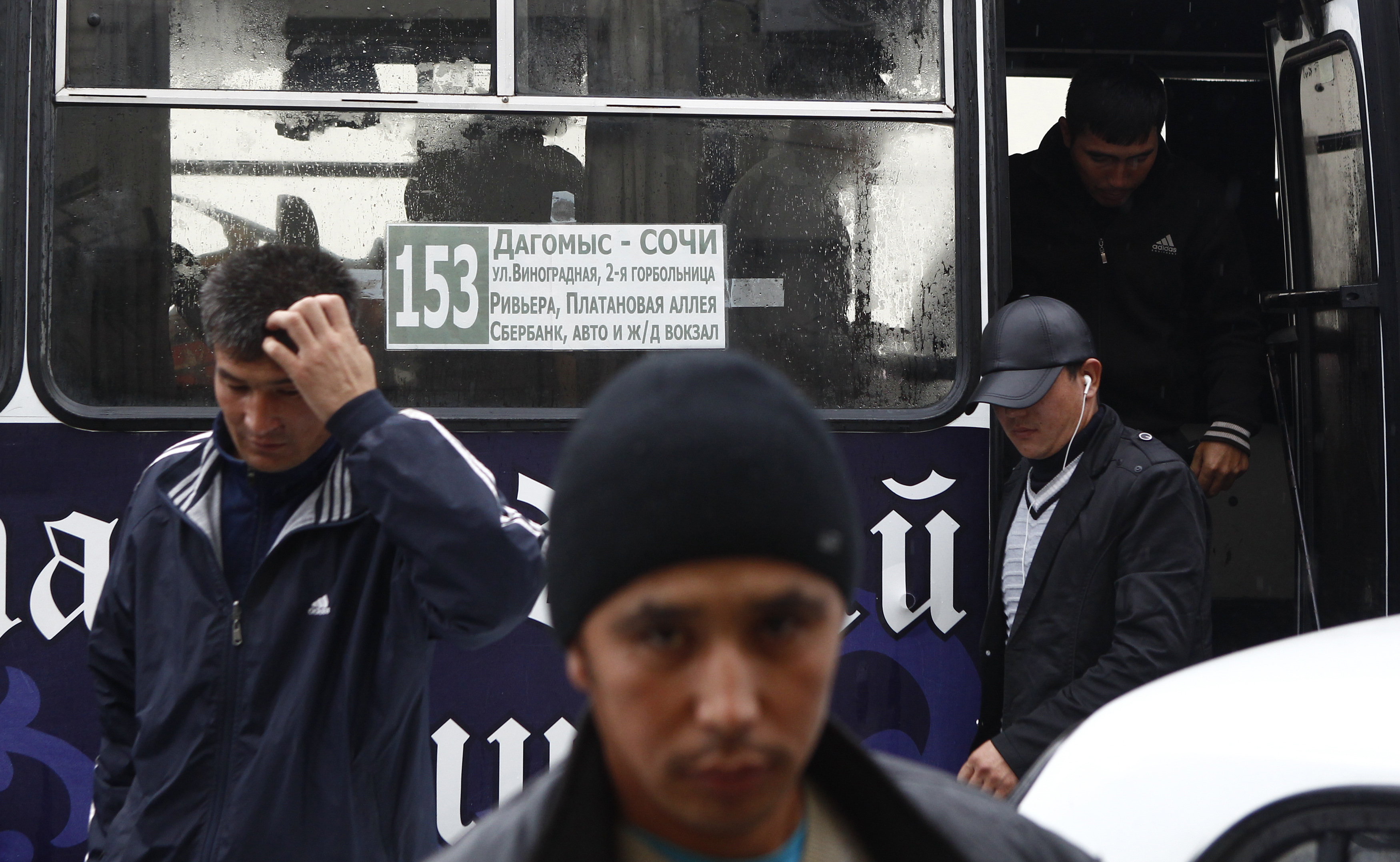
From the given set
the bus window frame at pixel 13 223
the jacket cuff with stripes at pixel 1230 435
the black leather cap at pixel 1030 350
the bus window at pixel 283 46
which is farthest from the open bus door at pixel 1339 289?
the bus window frame at pixel 13 223

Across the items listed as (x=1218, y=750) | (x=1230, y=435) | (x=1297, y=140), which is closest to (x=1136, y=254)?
(x=1297, y=140)

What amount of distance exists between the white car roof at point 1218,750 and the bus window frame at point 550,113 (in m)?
1.37

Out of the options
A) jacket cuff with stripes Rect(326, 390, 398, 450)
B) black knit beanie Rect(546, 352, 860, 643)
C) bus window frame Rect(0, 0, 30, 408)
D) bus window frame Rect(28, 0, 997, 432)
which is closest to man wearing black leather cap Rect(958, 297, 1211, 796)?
bus window frame Rect(28, 0, 997, 432)

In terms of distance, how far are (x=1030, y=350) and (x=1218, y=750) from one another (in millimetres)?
1400

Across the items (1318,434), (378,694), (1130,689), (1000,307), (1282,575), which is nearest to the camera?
(378,694)

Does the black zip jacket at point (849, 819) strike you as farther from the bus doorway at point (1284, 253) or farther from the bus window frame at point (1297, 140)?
the bus window frame at point (1297, 140)

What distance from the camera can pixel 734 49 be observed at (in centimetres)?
338

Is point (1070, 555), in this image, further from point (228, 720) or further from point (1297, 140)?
point (228, 720)

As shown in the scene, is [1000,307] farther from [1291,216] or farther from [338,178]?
[338,178]

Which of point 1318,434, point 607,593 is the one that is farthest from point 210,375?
point 1318,434

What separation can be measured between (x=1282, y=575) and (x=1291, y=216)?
162 centimetres

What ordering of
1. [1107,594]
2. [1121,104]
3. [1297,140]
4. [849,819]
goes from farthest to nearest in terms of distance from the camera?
[1121,104] → [1297,140] → [1107,594] → [849,819]

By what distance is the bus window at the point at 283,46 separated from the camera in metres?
3.21

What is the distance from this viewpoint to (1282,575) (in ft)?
15.8
